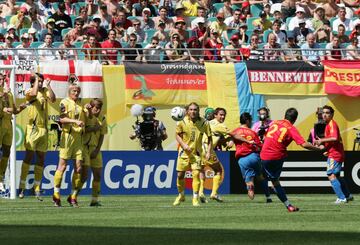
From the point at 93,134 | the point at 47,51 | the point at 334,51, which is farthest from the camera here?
the point at 334,51

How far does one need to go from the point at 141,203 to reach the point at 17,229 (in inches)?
297

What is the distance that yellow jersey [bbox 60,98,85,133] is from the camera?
22078mm

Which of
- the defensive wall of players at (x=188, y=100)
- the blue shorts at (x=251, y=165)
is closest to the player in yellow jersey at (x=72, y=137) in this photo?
the blue shorts at (x=251, y=165)

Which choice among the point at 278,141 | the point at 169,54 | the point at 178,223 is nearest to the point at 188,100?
the point at 169,54

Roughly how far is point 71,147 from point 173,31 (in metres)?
10.0

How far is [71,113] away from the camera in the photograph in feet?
72.5

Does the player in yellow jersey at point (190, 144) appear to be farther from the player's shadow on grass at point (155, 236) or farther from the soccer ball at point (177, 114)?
the player's shadow on grass at point (155, 236)

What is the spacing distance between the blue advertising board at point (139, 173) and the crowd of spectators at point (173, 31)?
298cm

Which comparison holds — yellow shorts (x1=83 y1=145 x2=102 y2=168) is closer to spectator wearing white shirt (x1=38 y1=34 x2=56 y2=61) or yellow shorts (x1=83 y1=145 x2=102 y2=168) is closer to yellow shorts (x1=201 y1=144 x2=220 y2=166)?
yellow shorts (x1=201 y1=144 x2=220 y2=166)

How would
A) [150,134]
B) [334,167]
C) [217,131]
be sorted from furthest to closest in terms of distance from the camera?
[150,134] < [217,131] < [334,167]

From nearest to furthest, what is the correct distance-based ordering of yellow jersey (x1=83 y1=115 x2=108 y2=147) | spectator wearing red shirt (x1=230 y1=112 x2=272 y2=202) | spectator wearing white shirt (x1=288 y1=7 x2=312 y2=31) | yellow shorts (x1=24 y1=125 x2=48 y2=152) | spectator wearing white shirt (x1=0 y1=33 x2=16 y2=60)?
yellow jersey (x1=83 y1=115 x2=108 y2=147) → spectator wearing red shirt (x1=230 y1=112 x2=272 y2=202) → yellow shorts (x1=24 y1=125 x2=48 y2=152) → spectator wearing white shirt (x1=0 y1=33 x2=16 y2=60) → spectator wearing white shirt (x1=288 y1=7 x2=312 y2=31)

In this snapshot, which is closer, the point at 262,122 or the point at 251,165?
the point at 251,165

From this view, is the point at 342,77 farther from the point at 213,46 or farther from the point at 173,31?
the point at 173,31

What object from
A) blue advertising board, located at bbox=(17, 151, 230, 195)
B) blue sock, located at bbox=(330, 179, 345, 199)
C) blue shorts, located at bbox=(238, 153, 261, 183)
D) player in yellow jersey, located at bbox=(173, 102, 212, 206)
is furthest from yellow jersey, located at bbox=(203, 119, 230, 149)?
blue sock, located at bbox=(330, 179, 345, 199)
